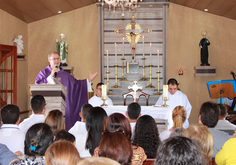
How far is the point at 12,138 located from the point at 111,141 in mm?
1263

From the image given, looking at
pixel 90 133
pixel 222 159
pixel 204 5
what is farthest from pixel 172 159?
pixel 204 5

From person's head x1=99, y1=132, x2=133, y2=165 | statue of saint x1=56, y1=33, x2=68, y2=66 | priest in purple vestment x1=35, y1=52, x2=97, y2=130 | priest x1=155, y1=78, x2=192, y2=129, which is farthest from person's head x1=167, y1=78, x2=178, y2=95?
person's head x1=99, y1=132, x2=133, y2=165

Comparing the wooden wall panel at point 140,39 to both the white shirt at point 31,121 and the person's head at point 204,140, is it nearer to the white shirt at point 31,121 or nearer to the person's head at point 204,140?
the white shirt at point 31,121

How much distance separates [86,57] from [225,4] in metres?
4.07

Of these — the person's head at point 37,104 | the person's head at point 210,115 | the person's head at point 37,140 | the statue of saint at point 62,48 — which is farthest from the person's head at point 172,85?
the person's head at point 37,140

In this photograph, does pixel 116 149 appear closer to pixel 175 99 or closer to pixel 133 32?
pixel 175 99

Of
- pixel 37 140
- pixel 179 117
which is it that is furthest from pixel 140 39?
pixel 37 140

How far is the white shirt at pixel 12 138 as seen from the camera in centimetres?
221

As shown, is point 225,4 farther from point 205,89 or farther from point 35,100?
point 35,100

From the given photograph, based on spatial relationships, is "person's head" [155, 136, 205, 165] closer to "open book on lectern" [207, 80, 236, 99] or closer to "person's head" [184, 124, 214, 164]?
"person's head" [184, 124, 214, 164]

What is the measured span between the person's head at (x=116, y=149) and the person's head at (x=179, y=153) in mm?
322

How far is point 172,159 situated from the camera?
101 cm

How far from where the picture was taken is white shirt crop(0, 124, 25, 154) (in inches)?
87.1

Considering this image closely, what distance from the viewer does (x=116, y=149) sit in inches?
52.5
